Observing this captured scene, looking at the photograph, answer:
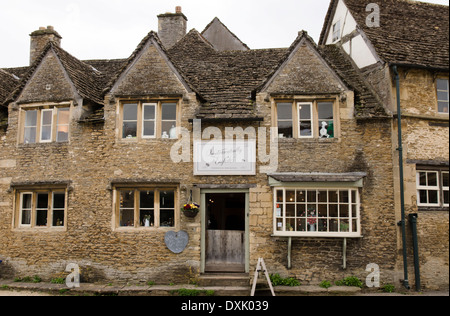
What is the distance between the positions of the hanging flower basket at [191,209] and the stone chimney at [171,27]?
10.2 meters

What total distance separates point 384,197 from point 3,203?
12410mm

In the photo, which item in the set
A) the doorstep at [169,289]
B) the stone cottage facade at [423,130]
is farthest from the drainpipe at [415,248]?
the doorstep at [169,289]

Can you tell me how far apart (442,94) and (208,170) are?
7.55 meters

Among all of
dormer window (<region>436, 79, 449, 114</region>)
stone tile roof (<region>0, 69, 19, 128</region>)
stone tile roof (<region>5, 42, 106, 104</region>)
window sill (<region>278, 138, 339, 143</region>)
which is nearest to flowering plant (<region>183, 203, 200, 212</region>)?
window sill (<region>278, 138, 339, 143</region>)

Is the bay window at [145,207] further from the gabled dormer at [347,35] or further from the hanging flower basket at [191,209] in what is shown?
the gabled dormer at [347,35]

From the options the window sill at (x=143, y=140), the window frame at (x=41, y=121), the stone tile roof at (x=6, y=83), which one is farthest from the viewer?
the stone tile roof at (x=6, y=83)

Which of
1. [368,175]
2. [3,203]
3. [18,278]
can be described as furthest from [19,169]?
[368,175]

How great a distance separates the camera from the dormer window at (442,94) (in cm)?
1177

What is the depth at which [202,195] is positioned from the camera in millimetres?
12297

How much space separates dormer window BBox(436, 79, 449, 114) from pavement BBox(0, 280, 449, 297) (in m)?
5.35

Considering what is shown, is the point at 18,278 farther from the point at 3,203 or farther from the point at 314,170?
the point at 314,170

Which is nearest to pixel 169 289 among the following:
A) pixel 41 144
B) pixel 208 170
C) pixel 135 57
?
pixel 208 170

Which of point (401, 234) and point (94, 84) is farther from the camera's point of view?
point (94, 84)

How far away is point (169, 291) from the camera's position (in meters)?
11.2
